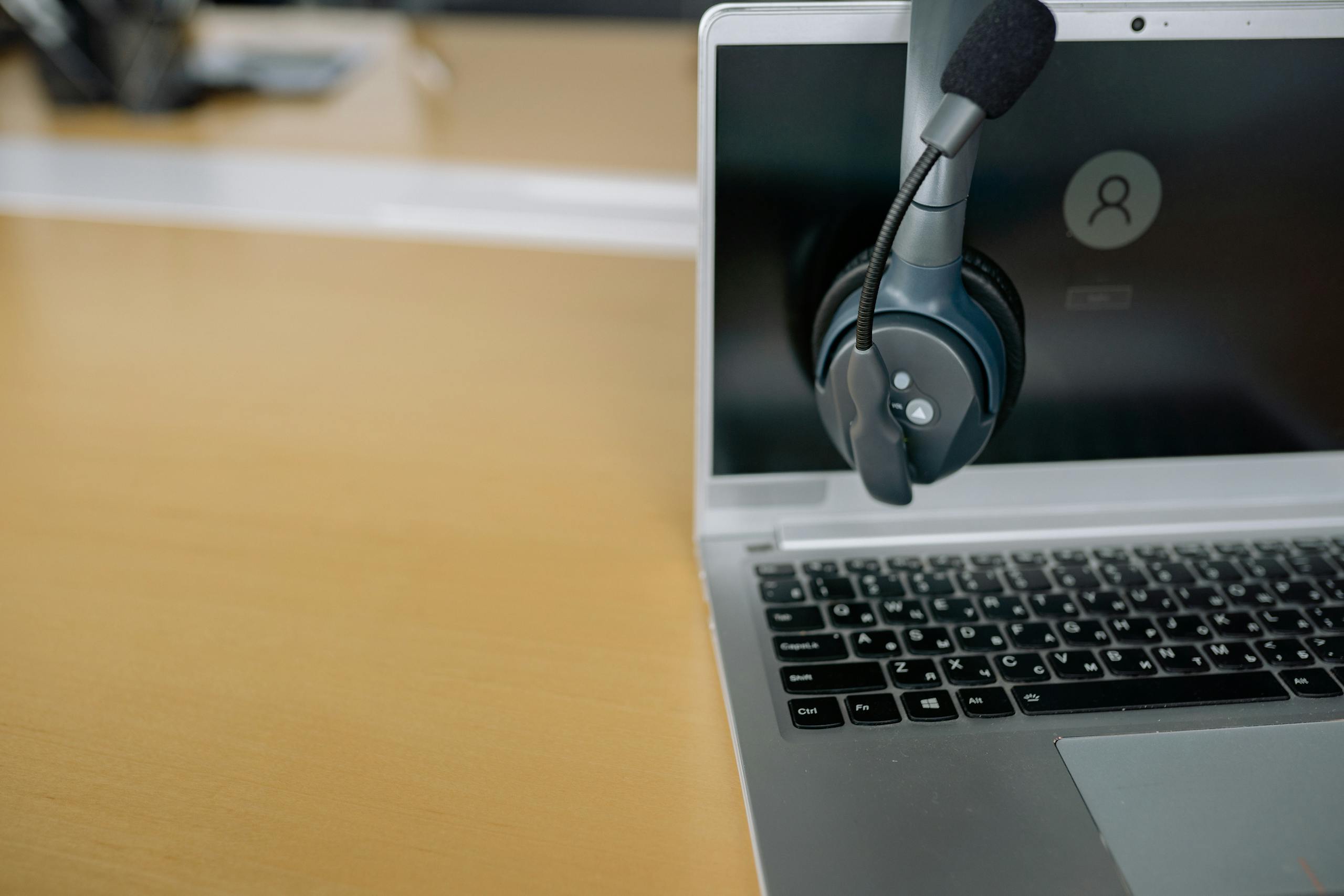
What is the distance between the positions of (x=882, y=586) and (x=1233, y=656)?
153 mm

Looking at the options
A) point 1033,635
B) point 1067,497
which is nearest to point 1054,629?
point 1033,635

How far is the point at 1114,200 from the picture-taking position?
1.67 ft

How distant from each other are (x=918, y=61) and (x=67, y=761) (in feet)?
1.48

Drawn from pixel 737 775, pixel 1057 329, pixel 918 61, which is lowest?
pixel 737 775

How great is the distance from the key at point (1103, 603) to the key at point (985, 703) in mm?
76

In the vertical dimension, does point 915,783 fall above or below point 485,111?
below

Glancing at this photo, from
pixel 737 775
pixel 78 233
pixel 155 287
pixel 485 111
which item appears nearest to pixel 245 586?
pixel 737 775

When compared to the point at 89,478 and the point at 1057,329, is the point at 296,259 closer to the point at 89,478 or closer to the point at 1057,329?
the point at 89,478

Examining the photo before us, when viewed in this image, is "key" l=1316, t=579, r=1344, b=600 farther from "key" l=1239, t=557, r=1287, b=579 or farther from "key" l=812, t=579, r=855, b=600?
"key" l=812, t=579, r=855, b=600

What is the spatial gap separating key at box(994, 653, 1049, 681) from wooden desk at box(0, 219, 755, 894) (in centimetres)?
13

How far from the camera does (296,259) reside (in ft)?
2.74

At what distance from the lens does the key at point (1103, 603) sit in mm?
475

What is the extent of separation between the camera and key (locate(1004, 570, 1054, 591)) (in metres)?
0.49

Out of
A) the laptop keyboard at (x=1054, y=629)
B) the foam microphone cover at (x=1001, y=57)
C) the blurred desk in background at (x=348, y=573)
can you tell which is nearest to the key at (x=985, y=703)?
the laptop keyboard at (x=1054, y=629)
